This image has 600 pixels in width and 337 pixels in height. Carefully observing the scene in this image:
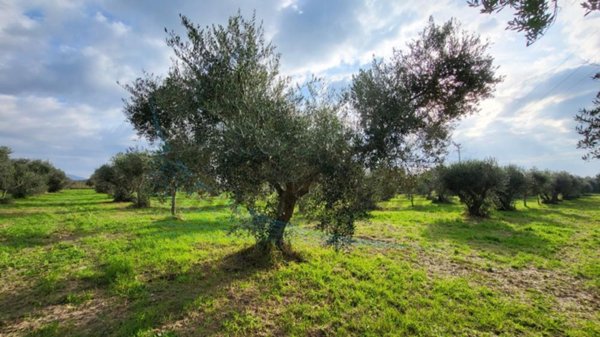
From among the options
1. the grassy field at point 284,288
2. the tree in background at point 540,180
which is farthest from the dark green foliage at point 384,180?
the tree in background at point 540,180

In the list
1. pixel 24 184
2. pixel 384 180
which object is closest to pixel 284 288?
pixel 384 180

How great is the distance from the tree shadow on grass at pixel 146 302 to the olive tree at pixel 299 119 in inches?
78.3

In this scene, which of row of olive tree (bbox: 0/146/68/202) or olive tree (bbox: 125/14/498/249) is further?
row of olive tree (bbox: 0/146/68/202)

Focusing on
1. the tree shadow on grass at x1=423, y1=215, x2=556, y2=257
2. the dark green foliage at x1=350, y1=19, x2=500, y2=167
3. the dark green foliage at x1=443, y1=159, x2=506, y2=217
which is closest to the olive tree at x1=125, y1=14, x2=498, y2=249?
the dark green foliage at x1=350, y1=19, x2=500, y2=167

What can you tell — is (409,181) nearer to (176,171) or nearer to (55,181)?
(176,171)

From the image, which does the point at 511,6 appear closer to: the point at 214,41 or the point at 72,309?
the point at 214,41

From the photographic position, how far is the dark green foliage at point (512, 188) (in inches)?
1313

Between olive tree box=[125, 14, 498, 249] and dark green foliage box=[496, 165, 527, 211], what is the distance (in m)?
30.9

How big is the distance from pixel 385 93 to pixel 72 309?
9.83 m

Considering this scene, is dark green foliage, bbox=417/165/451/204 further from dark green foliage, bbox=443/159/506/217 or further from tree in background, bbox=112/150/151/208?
tree in background, bbox=112/150/151/208

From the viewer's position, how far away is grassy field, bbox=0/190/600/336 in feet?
20.8

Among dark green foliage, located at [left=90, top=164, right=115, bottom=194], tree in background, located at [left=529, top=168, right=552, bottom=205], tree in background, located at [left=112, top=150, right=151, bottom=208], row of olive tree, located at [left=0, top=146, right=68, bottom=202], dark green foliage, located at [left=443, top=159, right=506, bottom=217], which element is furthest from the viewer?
tree in background, located at [left=529, top=168, right=552, bottom=205]

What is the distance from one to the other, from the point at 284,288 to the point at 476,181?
2526 centimetres

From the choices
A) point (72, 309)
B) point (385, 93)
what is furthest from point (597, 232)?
point (72, 309)
